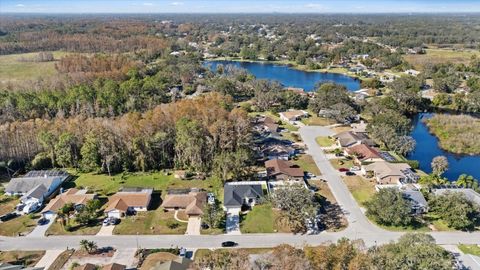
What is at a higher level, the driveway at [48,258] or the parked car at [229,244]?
the parked car at [229,244]

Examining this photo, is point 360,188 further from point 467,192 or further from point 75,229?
point 75,229

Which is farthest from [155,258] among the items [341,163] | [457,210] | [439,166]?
[439,166]

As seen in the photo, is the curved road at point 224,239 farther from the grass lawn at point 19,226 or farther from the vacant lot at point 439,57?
the vacant lot at point 439,57

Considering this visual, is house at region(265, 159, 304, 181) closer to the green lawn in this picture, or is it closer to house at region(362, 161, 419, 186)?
the green lawn

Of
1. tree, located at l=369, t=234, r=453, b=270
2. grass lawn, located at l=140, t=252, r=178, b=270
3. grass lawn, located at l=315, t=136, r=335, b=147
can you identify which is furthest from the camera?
grass lawn, located at l=315, t=136, r=335, b=147

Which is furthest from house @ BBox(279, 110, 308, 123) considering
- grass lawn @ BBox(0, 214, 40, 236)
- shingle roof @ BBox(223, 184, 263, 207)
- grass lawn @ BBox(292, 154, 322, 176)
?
grass lawn @ BBox(0, 214, 40, 236)

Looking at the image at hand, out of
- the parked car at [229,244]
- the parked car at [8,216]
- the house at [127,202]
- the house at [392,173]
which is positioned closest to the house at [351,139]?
the house at [392,173]

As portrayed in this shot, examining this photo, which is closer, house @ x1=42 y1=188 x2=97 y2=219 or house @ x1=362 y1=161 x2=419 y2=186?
house @ x1=42 y1=188 x2=97 y2=219
